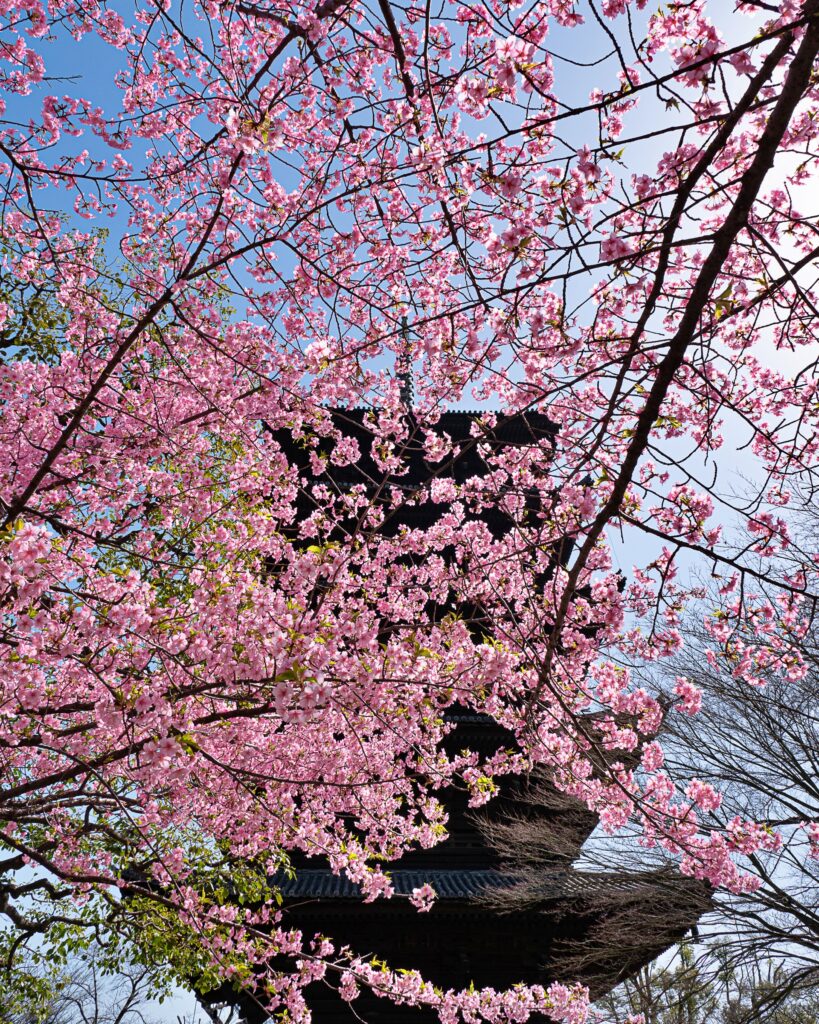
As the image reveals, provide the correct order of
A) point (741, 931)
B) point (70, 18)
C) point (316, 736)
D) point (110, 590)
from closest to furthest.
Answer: point (110, 590)
point (70, 18)
point (316, 736)
point (741, 931)

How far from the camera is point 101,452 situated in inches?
268

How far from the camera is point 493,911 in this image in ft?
32.7

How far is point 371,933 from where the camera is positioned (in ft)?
34.4

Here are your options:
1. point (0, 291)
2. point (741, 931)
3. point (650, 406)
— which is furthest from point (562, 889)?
point (0, 291)

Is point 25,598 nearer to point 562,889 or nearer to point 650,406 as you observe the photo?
point 650,406

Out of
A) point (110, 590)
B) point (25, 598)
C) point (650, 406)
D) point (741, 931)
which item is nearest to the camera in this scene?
point (25, 598)

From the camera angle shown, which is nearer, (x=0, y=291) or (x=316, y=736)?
(x=316, y=736)

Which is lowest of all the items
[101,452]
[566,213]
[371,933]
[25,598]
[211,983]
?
[211,983]

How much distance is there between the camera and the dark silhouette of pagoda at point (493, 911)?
9977 millimetres

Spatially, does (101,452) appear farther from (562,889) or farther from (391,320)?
(562,889)

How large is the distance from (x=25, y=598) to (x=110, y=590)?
1493 mm

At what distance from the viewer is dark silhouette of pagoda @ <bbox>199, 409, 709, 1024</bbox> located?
9977 millimetres

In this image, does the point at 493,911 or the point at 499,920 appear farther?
the point at 499,920

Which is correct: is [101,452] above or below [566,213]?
below
